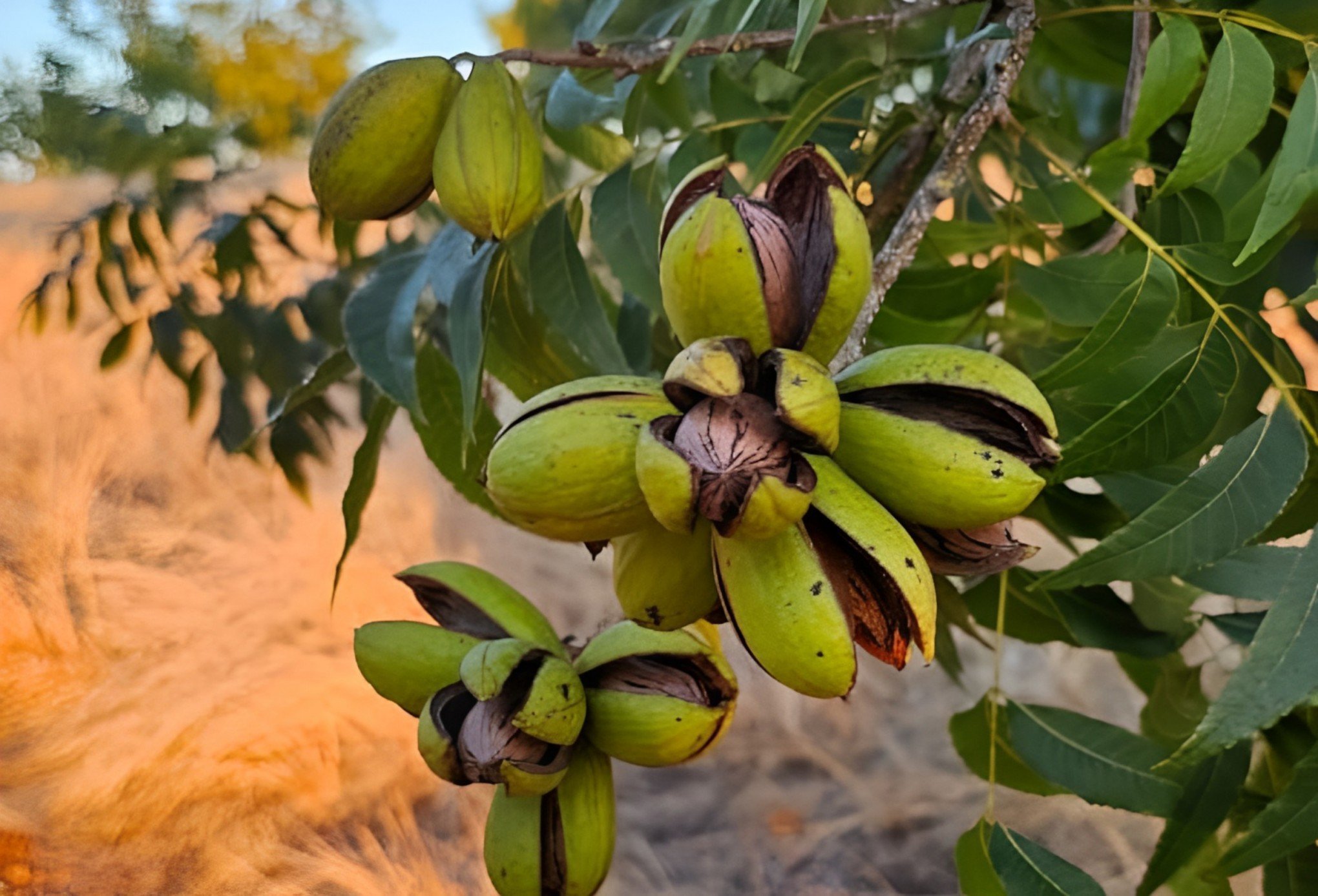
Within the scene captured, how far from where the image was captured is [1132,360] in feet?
1.56

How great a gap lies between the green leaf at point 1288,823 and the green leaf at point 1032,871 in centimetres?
7

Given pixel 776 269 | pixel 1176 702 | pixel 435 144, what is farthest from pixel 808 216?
pixel 1176 702

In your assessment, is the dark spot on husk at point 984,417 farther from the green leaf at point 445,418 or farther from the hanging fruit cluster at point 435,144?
the green leaf at point 445,418

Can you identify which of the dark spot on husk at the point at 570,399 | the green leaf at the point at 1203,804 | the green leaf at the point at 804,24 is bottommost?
the green leaf at the point at 1203,804

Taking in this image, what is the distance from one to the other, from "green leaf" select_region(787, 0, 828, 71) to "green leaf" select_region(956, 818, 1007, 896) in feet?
1.42

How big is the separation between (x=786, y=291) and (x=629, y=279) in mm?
287

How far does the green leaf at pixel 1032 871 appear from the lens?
0.52 metres

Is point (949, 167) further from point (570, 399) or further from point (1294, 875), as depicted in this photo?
point (1294, 875)

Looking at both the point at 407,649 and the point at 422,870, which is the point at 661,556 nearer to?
the point at 407,649

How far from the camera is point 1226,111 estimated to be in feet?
1.51

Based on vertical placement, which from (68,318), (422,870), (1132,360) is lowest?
(422,870)

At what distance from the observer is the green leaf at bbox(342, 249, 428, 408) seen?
496mm

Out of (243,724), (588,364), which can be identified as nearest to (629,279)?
(588,364)

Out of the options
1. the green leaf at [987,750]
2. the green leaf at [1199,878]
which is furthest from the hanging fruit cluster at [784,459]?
the green leaf at [1199,878]
